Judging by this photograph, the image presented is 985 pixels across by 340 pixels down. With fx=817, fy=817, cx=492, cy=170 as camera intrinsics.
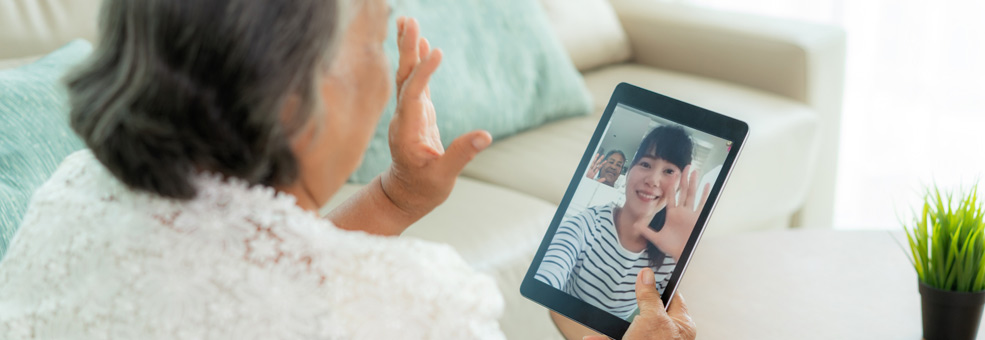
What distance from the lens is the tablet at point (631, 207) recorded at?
85 centimetres

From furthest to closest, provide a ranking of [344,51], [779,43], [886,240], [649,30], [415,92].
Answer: [649,30] < [779,43] < [886,240] < [415,92] < [344,51]

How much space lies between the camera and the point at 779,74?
2.22 metres

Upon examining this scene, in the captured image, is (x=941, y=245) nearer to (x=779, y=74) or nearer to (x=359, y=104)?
(x=359, y=104)

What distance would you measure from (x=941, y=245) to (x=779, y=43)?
139 centimetres

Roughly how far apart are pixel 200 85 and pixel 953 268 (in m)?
0.81

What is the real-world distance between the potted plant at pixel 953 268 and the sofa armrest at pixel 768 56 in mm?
1325

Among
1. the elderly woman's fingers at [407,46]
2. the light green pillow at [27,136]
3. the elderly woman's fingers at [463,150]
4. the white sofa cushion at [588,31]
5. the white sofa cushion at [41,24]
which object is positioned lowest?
the light green pillow at [27,136]

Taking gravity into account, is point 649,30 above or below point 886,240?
above

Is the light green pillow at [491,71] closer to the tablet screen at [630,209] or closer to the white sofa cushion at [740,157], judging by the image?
the white sofa cushion at [740,157]

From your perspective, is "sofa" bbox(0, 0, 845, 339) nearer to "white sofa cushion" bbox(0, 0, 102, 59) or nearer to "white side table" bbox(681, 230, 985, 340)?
"white sofa cushion" bbox(0, 0, 102, 59)

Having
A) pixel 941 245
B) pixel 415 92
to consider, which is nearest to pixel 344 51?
pixel 415 92

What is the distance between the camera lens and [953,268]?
91cm

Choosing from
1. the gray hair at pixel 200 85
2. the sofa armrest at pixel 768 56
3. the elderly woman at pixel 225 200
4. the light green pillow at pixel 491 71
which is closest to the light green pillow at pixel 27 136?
the elderly woman at pixel 225 200

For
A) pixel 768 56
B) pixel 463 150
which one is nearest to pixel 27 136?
pixel 463 150
